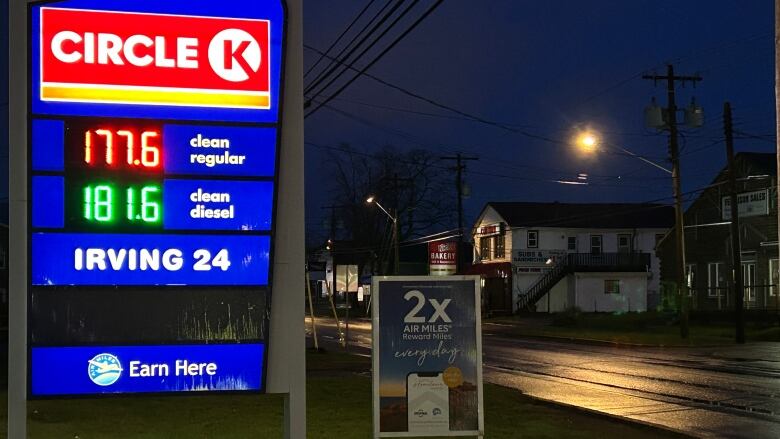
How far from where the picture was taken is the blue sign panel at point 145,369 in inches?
286

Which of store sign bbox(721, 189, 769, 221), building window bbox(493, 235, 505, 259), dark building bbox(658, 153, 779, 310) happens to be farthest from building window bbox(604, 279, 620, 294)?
store sign bbox(721, 189, 769, 221)

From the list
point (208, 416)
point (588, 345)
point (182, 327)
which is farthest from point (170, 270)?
point (588, 345)

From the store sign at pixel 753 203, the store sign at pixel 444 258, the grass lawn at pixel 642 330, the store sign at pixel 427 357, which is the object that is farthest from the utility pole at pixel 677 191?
the store sign at pixel 427 357

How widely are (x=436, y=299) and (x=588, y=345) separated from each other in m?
27.4

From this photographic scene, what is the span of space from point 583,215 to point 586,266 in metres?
4.59

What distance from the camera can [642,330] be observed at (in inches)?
1709

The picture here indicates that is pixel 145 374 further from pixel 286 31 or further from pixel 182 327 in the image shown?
pixel 286 31

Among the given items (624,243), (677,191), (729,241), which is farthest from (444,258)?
(677,191)

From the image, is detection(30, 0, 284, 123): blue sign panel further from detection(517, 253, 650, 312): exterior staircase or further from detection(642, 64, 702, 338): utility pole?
detection(517, 253, 650, 312): exterior staircase

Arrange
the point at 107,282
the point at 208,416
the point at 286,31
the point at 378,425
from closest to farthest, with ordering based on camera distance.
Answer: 1. the point at 107,282
2. the point at 286,31
3. the point at 378,425
4. the point at 208,416

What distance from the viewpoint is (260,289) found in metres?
7.61

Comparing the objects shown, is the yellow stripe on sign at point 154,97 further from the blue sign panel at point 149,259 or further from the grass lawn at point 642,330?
the grass lawn at point 642,330

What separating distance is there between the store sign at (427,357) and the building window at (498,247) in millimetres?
58110

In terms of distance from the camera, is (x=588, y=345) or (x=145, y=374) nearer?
(x=145, y=374)
